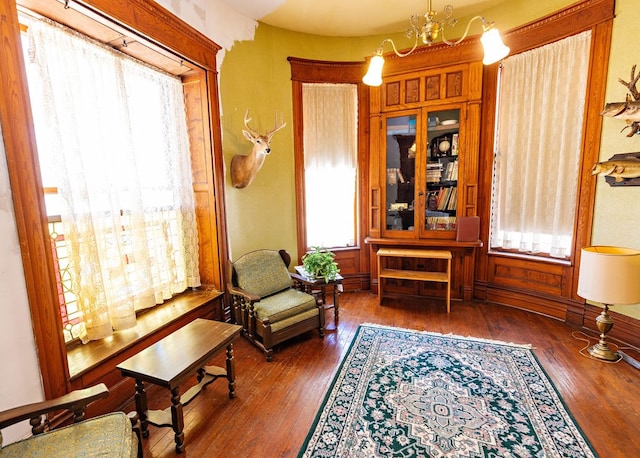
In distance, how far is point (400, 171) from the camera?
13.1 feet

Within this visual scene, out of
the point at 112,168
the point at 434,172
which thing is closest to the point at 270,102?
the point at 112,168

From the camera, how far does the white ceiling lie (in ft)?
10.6

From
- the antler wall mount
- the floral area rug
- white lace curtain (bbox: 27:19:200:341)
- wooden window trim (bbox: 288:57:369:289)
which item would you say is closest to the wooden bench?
wooden window trim (bbox: 288:57:369:289)

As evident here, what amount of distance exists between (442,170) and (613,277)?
1978mm

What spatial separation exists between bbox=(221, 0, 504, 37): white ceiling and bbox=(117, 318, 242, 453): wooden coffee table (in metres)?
3.10

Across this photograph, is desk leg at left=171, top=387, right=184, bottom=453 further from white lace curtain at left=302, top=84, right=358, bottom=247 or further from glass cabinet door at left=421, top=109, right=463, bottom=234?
glass cabinet door at left=421, top=109, right=463, bottom=234

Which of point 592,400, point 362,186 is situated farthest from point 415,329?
point 362,186

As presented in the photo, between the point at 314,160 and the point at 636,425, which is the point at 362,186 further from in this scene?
the point at 636,425

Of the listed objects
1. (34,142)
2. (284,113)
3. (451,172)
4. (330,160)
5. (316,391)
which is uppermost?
(284,113)

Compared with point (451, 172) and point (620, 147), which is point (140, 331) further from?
point (620, 147)

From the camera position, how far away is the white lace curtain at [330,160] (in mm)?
4047

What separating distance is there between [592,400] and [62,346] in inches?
131

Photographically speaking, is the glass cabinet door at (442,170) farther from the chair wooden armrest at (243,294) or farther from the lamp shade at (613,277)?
the chair wooden armrest at (243,294)

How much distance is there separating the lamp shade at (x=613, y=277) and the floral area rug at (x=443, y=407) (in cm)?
74
